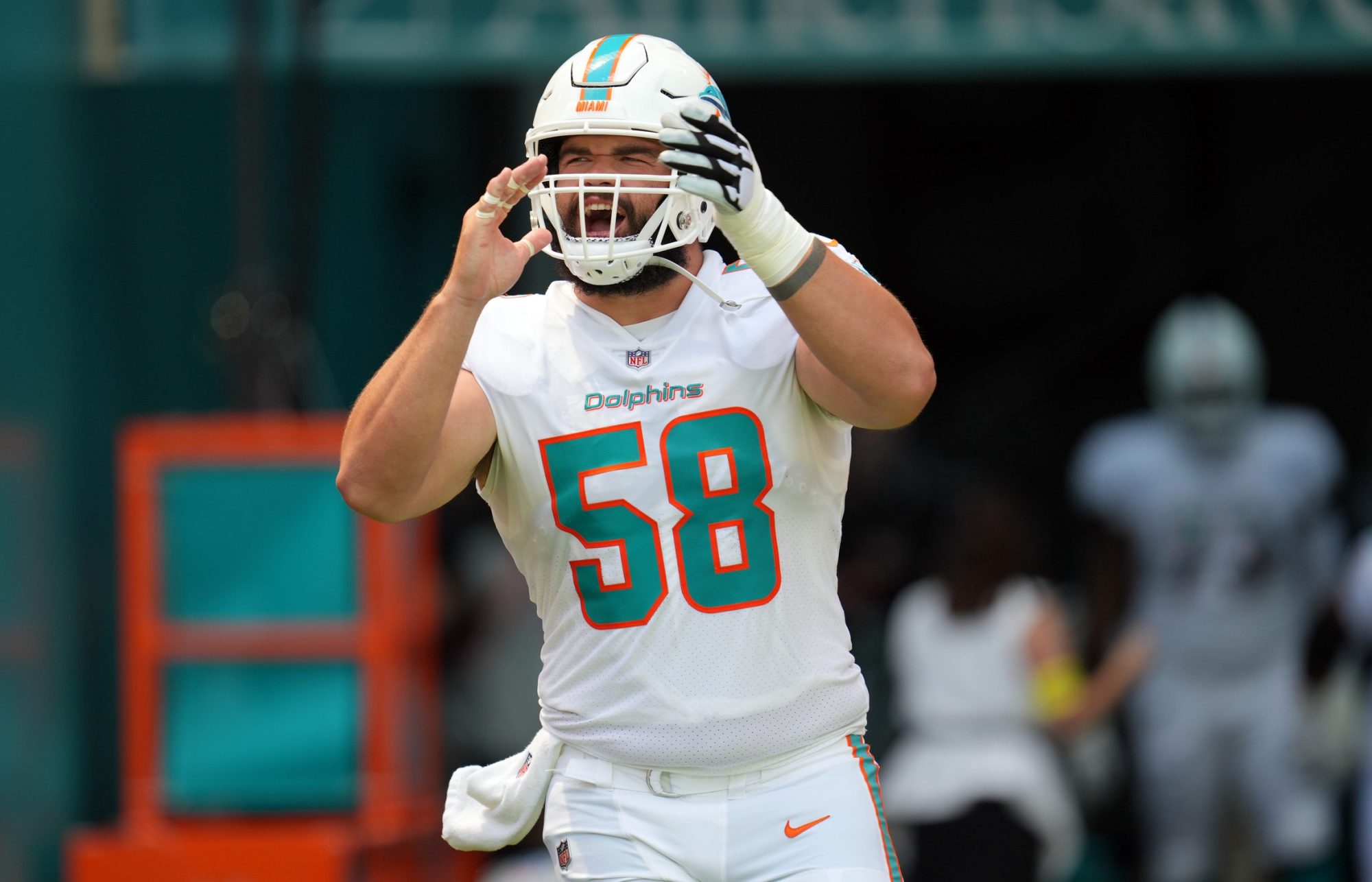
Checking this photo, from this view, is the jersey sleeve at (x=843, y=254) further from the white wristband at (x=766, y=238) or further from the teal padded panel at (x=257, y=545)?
the teal padded panel at (x=257, y=545)

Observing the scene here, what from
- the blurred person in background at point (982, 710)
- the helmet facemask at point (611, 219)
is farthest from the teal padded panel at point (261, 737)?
the helmet facemask at point (611, 219)

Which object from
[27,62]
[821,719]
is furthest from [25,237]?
[821,719]

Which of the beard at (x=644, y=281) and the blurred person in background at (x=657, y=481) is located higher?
the beard at (x=644, y=281)

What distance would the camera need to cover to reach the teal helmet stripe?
10.8 ft

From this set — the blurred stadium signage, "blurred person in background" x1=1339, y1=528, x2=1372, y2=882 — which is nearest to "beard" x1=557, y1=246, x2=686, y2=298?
"blurred person in background" x1=1339, y1=528, x2=1372, y2=882

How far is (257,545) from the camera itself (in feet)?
19.7

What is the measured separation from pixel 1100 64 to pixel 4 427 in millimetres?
3714

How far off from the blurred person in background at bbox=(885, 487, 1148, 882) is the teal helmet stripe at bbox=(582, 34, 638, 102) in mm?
3360

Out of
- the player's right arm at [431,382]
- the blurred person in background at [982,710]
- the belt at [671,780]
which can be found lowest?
the blurred person in background at [982,710]

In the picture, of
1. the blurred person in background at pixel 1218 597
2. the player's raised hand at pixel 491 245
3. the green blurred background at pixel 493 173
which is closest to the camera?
the player's raised hand at pixel 491 245

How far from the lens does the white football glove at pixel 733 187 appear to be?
2986mm

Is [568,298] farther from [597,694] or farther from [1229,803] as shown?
[1229,803]

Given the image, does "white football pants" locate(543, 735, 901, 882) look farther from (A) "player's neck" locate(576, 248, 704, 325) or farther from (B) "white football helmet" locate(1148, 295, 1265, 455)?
(B) "white football helmet" locate(1148, 295, 1265, 455)

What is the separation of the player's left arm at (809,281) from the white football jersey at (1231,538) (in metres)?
4.09
